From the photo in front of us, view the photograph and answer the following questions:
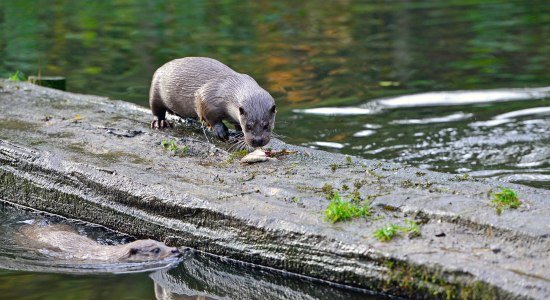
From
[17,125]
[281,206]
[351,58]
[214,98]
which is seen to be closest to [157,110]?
[214,98]

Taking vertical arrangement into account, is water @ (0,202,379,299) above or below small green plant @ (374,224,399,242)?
below

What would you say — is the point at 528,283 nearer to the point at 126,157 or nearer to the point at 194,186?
the point at 194,186

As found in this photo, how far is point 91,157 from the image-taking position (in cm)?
707

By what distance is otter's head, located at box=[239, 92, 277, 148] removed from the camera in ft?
23.1

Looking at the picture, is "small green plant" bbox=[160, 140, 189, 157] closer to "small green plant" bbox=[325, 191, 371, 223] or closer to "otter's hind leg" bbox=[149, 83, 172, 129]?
"otter's hind leg" bbox=[149, 83, 172, 129]

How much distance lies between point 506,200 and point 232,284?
1749mm

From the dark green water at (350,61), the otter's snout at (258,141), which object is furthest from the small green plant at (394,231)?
the otter's snout at (258,141)

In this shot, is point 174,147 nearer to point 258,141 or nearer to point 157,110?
point 258,141

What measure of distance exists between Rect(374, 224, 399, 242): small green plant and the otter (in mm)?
1450

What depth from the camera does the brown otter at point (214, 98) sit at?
709 cm

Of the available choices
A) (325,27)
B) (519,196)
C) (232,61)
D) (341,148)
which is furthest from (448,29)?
(519,196)

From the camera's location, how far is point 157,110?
816 cm

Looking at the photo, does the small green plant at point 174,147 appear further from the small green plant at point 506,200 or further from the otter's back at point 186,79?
the small green plant at point 506,200

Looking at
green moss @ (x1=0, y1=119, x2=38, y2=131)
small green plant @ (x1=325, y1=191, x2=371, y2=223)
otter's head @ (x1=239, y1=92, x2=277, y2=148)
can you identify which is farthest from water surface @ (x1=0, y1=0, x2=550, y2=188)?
green moss @ (x1=0, y1=119, x2=38, y2=131)
